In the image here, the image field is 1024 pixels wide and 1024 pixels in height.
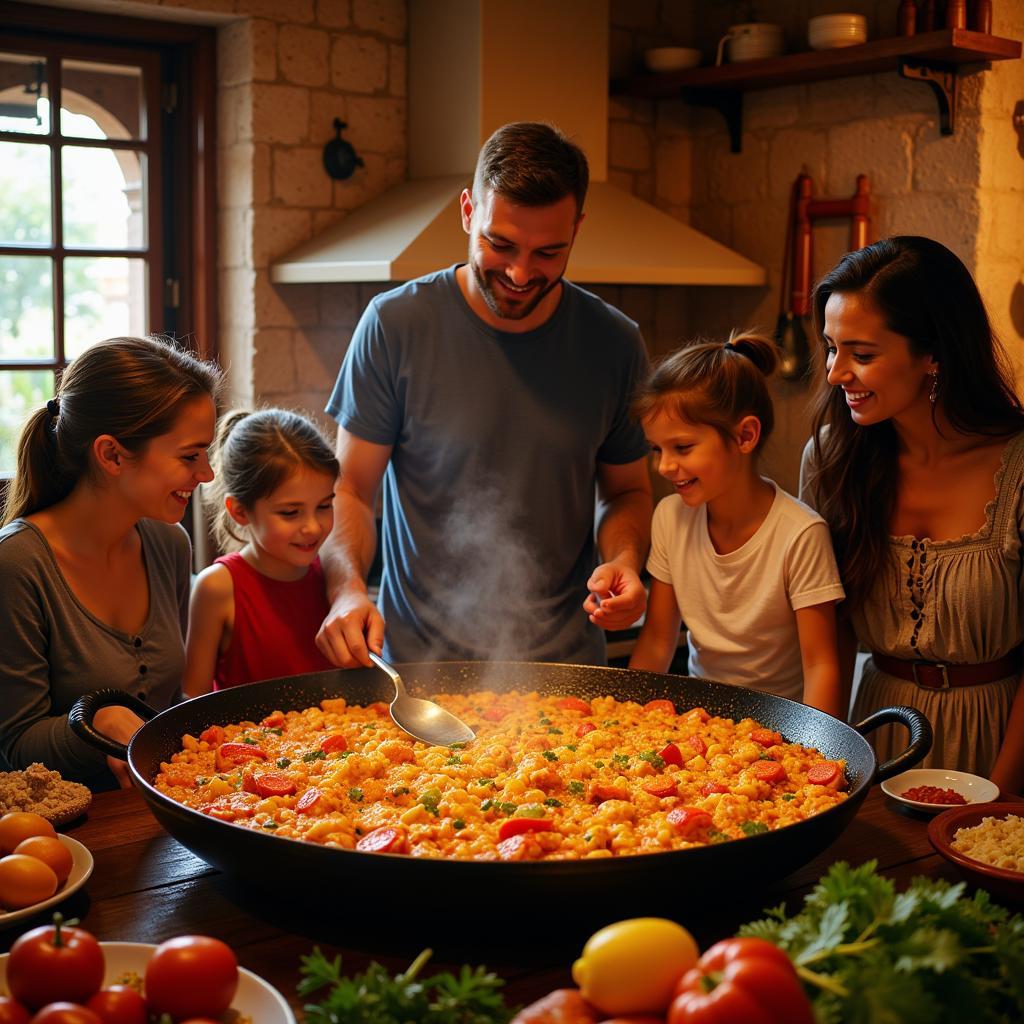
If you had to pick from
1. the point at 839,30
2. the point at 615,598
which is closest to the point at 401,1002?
the point at 615,598

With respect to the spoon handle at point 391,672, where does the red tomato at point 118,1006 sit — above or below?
below

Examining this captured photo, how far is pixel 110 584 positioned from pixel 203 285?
6.83ft

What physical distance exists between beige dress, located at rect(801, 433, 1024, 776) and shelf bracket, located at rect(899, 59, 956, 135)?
1.79 meters

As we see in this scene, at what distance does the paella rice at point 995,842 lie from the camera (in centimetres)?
142

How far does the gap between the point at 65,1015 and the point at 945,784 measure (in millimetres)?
1256

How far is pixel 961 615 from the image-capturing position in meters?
2.19

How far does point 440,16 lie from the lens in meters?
3.96

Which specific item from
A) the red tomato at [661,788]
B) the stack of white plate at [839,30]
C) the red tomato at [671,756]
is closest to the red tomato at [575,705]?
the red tomato at [671,756]

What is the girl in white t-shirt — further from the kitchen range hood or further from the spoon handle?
the kitchen range hood

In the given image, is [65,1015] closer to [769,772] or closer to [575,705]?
[769,772]

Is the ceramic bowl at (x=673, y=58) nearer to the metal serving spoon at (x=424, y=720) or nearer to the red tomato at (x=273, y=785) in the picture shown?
the metal serving spoon at (x=424, y=720)

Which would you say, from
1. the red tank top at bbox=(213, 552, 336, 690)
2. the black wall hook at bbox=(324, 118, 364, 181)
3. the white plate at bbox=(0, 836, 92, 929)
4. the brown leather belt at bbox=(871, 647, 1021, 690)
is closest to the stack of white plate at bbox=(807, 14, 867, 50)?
the black wall hook at bbox=(324, 118, 364, 181)

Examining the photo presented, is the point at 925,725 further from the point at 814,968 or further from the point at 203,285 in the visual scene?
the point at 203,285

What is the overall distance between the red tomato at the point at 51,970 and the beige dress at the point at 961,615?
161 cm
